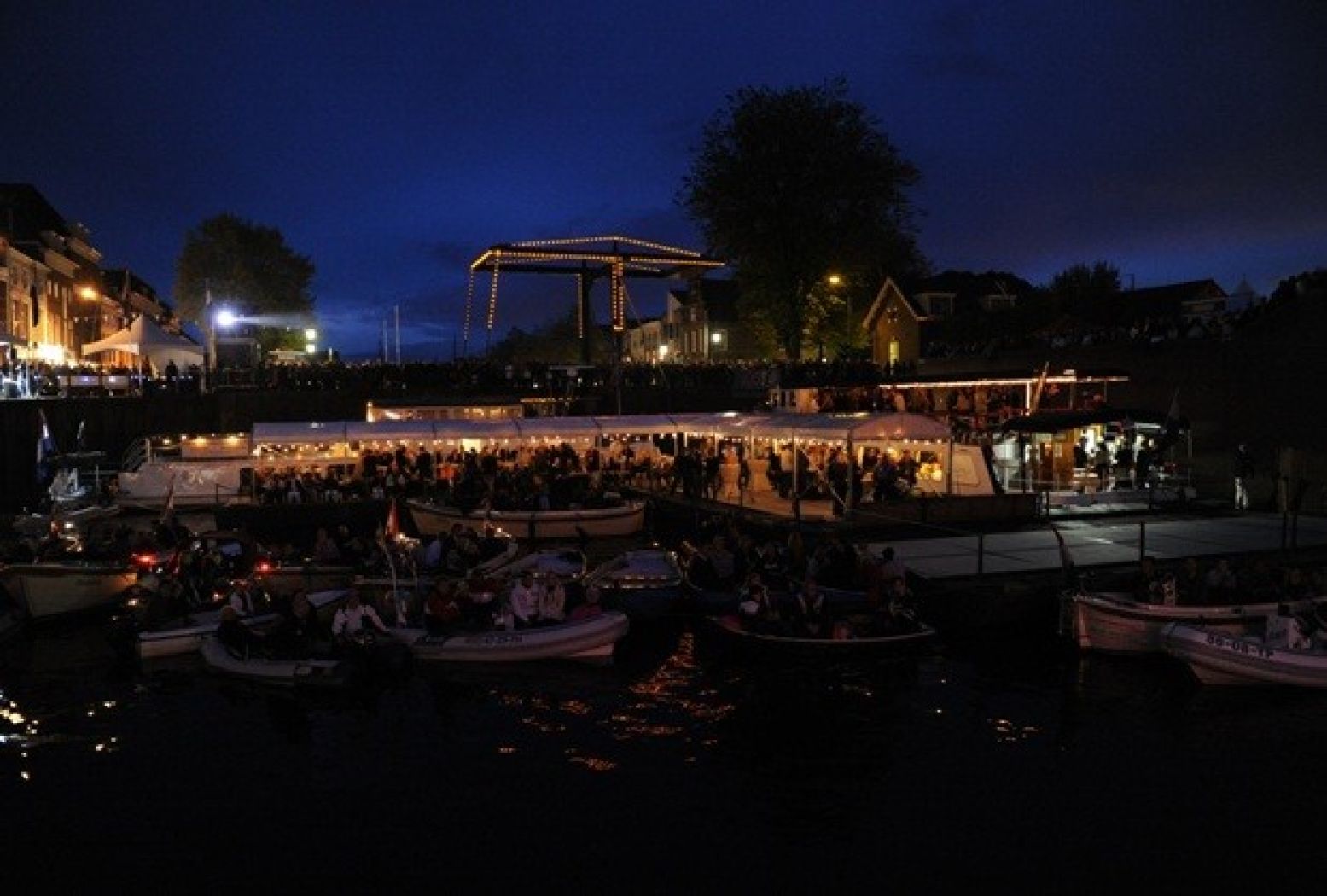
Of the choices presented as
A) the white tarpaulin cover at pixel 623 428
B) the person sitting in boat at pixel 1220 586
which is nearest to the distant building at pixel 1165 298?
the white tarpaulin cover at pixel 623 428

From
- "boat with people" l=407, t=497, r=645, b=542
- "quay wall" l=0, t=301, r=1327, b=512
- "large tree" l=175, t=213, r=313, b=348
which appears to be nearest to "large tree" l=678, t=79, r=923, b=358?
"quay wall" l=0, t=301, r=1327, b=512

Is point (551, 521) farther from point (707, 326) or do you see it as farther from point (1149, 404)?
point (707, 326)

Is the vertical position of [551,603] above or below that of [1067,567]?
below

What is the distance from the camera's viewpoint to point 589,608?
20.5 m

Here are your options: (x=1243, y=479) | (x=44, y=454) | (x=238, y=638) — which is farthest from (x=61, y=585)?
(x=1243, y=479)

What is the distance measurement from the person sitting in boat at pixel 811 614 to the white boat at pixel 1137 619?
5228 millimetres

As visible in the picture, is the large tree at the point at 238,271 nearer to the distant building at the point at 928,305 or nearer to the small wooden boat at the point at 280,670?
the distant building at the point at 928,305

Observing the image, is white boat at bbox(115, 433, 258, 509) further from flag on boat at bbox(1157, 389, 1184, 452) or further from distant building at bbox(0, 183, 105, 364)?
flag on boat at bbox(1157, 389, 1184, 452)

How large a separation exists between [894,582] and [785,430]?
14253 mm

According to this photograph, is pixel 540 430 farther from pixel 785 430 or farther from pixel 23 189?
pixel 23 189

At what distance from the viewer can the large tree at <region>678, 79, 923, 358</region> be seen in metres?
56.6

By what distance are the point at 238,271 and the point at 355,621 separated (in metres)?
79.9

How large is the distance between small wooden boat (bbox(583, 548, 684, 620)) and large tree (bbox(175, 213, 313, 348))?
73.0m

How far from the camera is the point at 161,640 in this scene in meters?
20.0
